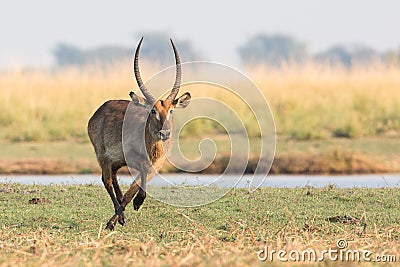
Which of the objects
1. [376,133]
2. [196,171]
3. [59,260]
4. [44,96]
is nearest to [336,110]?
[376,133]

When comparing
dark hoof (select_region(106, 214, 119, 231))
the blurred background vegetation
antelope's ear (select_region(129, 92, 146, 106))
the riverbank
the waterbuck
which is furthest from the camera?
the blurred background vegetation

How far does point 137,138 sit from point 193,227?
3.83ft

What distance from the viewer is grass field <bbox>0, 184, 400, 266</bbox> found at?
576cm

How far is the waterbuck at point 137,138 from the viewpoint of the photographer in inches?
314

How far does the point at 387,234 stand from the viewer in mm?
7047

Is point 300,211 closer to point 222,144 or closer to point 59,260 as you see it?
point 59,260

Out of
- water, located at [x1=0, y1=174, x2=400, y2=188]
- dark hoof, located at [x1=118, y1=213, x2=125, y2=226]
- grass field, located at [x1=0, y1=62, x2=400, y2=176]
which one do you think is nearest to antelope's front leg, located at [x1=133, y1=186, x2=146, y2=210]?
dark hoof, located at [x1=118, y1=213, x2=125, y2=226]

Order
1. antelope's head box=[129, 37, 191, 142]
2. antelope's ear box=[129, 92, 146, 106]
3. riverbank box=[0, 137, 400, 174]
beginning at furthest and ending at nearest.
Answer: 1. riverbank box=[0, 137, 400, 174]
2. antelope's ear box=[129, 92, 146, 106]
3. antelope's head box=[129, 37, 191, 142]

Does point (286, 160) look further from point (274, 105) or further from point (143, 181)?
point (143, 181)

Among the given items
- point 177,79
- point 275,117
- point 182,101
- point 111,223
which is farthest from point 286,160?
point 111,223

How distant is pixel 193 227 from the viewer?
25.3 ft

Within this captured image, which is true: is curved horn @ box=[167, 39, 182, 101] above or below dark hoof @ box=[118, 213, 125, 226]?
above

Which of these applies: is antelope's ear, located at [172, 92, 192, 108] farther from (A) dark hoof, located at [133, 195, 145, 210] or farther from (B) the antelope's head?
(A) dark hoof, located at [133, 195, 145, 210]

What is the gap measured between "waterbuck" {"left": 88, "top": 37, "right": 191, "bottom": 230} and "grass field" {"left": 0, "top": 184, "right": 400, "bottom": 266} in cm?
33
